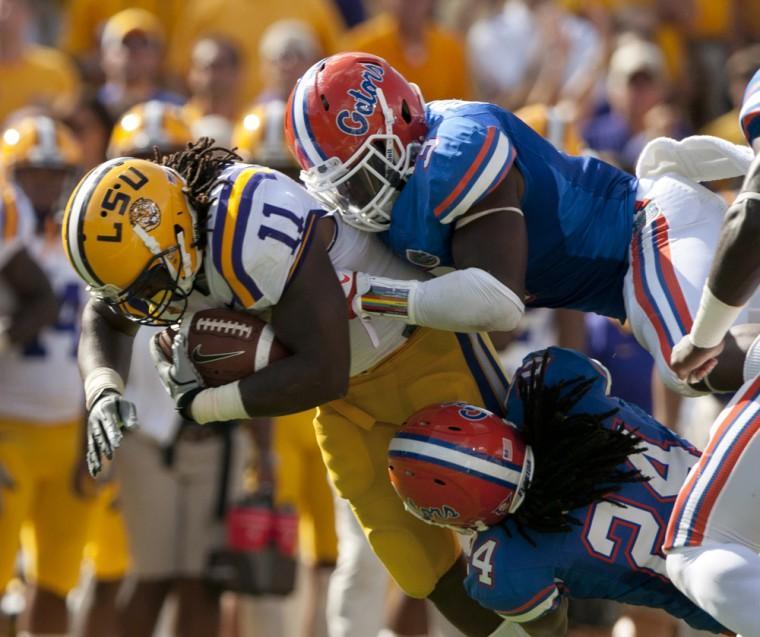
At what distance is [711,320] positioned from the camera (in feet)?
13.2

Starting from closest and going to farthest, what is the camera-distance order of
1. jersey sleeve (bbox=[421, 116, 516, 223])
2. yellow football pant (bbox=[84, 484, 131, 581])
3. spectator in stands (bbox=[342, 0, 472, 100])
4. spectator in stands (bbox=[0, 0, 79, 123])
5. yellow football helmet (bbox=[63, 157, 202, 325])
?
yellow football helmet (bbox=[63, 157, 202, 325]), jersey sleeve (bbox=[421, 116, 516, 223]), yellow football pant (bbox=[84, 484, 131, 581]), spectator in stands (bbox=[0, 0, 79, 123]), spectator in stands (bbox=[342, 0, 472, 100])

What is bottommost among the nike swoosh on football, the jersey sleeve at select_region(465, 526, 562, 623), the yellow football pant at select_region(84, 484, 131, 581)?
the yellow football pant at select_region(84, 484, 131, 581)

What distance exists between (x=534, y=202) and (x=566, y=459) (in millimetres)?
736

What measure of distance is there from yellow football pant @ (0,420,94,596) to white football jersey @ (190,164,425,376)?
2.46m

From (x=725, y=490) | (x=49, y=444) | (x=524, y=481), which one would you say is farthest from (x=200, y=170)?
(x=49, y=444)

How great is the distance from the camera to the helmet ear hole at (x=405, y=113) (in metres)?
4.71

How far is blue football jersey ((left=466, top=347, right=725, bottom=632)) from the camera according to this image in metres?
4.58

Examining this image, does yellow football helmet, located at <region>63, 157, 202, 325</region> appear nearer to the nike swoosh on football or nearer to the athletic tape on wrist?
the nike swoosh on football

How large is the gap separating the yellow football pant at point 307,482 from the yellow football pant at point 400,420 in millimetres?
2000

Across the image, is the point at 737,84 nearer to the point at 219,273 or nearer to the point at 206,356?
the point at 219,273

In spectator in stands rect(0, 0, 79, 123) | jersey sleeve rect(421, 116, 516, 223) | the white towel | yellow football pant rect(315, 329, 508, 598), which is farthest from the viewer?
spectator in stands rect(0, 0, 79, 123)

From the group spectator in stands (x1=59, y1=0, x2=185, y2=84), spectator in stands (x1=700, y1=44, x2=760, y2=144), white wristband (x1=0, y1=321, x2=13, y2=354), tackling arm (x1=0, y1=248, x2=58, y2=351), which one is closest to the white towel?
spectator in stands (x1=700, y1=44, x2=760, y2=144)

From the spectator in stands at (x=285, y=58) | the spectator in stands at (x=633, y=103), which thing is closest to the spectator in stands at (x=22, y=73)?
the spectator in stands at (x=285, y=58)

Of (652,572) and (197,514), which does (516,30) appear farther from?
(652,572)
